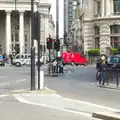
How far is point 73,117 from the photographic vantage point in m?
14.6

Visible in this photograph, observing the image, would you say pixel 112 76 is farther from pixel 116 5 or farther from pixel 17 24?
pixel 17 24

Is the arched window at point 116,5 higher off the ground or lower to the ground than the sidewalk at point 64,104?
higher

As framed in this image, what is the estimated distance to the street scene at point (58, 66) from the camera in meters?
17.3

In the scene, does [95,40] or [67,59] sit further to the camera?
[95,40]

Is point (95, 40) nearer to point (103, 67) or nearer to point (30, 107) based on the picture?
point (103, 67)

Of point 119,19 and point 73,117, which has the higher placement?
point 119,19

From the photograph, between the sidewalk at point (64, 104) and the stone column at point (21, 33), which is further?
the stone column at point (21, 33)

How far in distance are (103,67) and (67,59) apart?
45.9 meters

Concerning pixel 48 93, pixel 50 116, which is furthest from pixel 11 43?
pixel 50 116

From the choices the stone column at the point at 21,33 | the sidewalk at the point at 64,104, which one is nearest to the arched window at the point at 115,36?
the stone column at the point at 21,33

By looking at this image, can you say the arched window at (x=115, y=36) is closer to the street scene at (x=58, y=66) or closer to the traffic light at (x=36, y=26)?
the street scene at (x=58, y=66)

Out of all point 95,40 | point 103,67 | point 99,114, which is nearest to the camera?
point 99,114

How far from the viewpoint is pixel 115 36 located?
83.8m

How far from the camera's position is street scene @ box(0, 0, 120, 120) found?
17297mm
